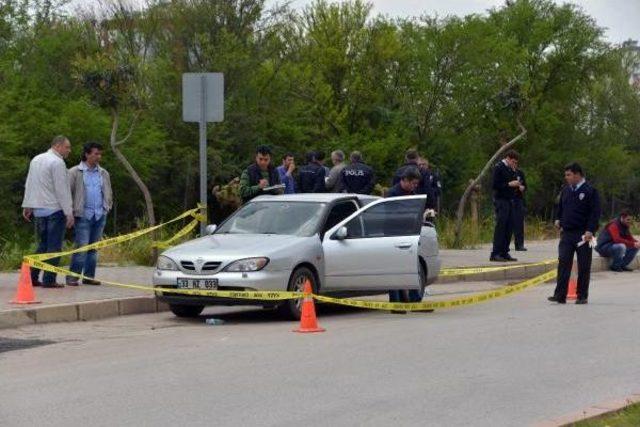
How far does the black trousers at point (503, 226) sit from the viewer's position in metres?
21.5

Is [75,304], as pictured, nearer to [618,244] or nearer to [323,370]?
[323,370]

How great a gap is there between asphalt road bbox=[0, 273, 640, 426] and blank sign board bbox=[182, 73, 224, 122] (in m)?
3.48

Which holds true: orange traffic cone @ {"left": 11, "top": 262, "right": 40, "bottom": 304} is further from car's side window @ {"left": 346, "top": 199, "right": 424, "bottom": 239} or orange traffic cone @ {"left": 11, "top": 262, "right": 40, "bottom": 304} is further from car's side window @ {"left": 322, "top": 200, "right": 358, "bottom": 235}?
car's side window @ {"left": 346, "top": 199, "right": 424, "bottom": 239}

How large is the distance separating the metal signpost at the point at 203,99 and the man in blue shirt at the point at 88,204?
4.47ft

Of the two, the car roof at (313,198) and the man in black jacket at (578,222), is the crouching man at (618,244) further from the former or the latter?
the car roof at (313,198)

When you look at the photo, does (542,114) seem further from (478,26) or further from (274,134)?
(274,134)

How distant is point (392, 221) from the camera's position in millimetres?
14484

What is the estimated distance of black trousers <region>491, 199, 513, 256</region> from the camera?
21.5 meters

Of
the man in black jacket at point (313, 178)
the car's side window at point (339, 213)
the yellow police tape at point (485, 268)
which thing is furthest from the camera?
the man in black jacket at point (313, 178)

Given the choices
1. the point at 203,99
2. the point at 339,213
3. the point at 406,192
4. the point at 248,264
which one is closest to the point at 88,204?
the point at 203,99

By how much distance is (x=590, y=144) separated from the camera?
55.7 metres

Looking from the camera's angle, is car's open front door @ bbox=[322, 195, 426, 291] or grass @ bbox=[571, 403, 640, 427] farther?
car's open front door @ bbox=[322, 195, 426, 291]

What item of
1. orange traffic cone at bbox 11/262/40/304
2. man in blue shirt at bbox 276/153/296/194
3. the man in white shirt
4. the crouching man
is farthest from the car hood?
the crouching man

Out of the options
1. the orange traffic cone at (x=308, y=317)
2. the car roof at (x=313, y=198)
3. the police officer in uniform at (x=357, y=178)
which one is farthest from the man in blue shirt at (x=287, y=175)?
the orange traffic cone at (x=308, y=317)
